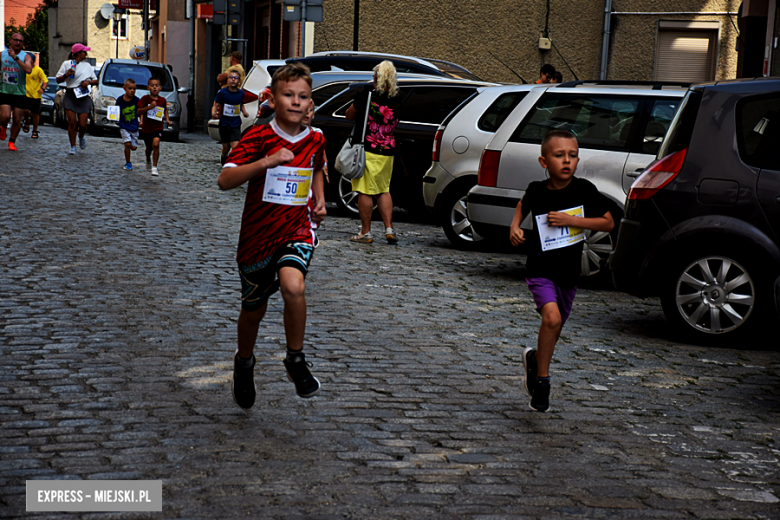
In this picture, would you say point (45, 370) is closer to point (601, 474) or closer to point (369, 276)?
point (601, 474)

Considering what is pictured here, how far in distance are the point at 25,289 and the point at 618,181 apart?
4719 mm

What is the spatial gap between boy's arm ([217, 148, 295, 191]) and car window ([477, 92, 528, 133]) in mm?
6313

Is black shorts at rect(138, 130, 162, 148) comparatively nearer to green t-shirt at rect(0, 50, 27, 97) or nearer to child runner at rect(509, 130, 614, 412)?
green t-shirt at rect(0, 50, 27, 97)

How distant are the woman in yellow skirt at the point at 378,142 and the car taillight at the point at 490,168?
5.04ft

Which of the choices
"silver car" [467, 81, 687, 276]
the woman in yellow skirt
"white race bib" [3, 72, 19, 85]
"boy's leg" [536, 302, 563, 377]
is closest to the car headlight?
"white race bib" [3, 72, 19, 85]

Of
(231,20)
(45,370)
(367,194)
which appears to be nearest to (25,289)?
(45,370)

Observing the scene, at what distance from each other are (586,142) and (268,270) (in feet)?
16.4

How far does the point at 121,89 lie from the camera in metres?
26.2

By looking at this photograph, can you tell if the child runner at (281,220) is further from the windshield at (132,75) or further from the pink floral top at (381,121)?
the windshield at (132,75)

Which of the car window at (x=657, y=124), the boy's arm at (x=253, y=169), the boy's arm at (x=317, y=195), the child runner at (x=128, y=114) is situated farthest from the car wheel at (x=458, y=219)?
the child runner at (x=128, y=114)

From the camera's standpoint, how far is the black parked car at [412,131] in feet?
40.4

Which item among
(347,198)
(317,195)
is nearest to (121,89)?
(347,198)

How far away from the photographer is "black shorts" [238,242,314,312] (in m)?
4.64

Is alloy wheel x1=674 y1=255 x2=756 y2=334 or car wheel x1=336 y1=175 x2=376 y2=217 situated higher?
alloy wheel x1=674 y1=255 x2=756 y2=334
